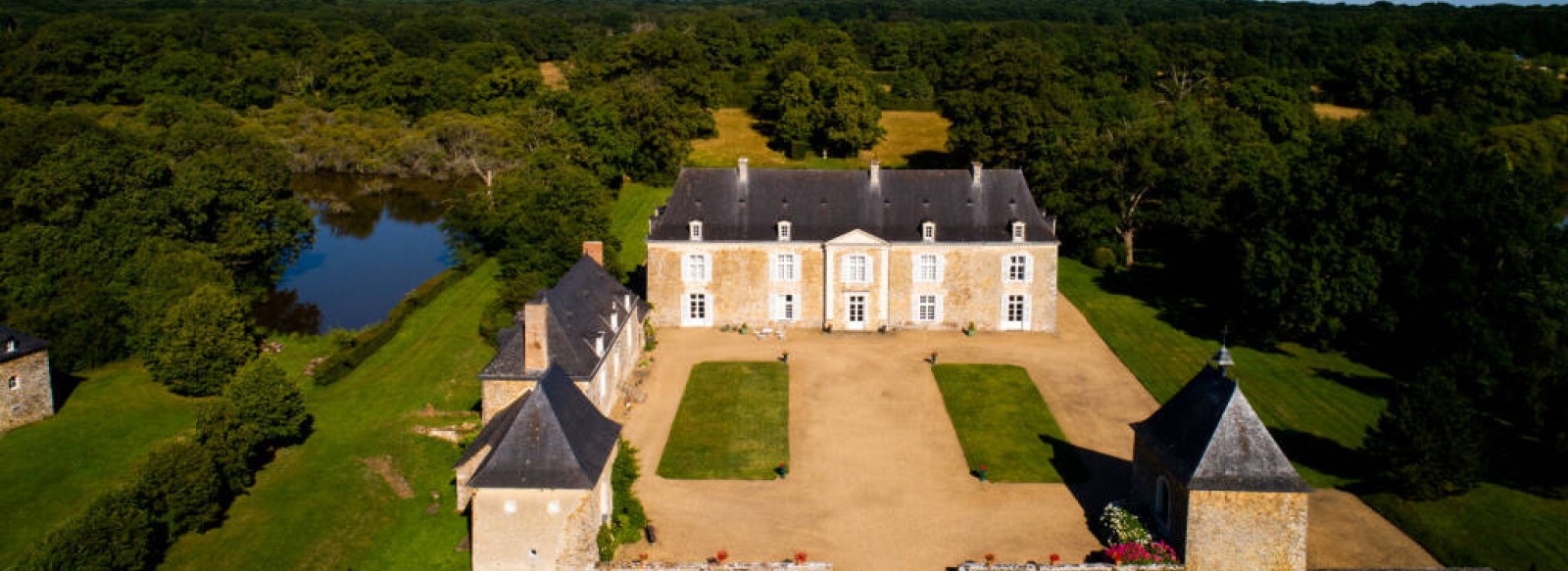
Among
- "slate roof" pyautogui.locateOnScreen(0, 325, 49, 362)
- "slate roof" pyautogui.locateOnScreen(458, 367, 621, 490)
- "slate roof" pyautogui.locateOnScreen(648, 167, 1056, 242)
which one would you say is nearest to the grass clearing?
"slate roof" pyautogui.locateOnScreen(648, 167, 1056, 242)

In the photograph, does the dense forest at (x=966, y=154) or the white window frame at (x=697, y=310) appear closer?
the dense forest at (x=966, y=154)

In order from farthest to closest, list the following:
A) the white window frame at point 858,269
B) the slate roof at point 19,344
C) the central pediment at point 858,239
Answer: the white window frame at point 858,269
the central pediment at point 858,239
the slate roof at point 19,344

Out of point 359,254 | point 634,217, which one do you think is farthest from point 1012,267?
point 359,254

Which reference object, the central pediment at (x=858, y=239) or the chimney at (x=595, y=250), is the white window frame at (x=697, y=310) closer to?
the chimney at (x=595, y=250)

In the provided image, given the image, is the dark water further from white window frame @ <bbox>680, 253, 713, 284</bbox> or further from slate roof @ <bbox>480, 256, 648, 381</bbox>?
slate roof @ <bbox>480, 256, 648, 381</bbox>

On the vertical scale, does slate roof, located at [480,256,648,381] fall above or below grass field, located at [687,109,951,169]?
below

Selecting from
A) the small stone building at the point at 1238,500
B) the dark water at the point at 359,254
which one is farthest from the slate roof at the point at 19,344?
the small stone building at the point at 1238,500
